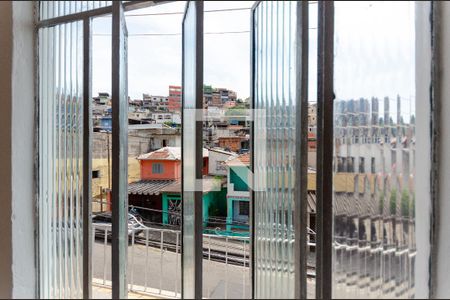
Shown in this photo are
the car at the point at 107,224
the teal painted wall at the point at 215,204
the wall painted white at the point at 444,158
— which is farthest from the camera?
the car at the point at 107,224

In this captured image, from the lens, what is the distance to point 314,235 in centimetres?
113

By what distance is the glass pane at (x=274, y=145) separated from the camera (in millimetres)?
1141

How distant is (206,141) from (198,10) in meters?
0.61

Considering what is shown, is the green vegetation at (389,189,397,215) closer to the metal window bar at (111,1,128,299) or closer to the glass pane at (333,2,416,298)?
the glass pane at (333,2,416,298)

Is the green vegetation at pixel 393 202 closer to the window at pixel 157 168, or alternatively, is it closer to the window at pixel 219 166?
the window at pixel 219 166

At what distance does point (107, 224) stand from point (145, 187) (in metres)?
0.27

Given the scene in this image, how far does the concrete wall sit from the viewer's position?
1345mm

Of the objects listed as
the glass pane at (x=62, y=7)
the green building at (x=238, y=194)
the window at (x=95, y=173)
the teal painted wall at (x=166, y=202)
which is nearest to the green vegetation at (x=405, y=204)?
the green building at (x=238, y=194)

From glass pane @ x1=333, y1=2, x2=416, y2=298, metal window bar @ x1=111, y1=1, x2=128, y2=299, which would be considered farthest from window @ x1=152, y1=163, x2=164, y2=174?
glass pane @ x1=333, y1=2, x2=416, y2=298

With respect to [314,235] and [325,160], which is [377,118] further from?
[314,235]

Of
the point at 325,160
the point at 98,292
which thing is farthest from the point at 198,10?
the point at 98,292

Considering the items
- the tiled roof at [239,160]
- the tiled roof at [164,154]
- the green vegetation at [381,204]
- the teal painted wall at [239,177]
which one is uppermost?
the tiled roof at [164,154]

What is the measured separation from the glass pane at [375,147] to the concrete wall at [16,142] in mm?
1530

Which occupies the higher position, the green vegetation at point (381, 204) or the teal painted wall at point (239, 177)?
the teal painted wall at point (239, 177)
